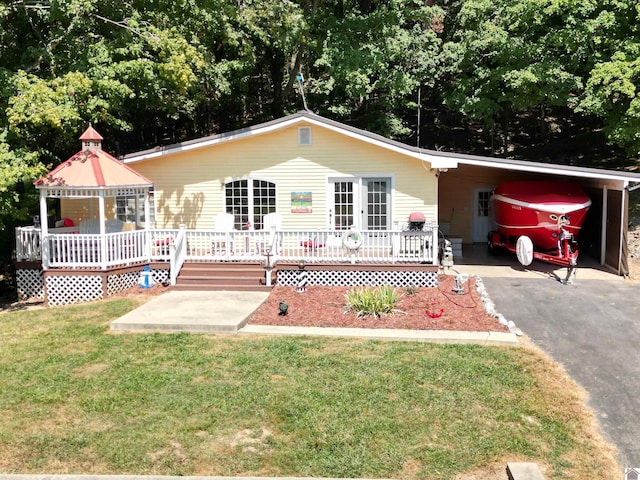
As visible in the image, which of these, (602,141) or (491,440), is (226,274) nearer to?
(491,440)

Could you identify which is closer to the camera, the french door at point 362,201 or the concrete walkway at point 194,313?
the concrete walkway at point 194,313

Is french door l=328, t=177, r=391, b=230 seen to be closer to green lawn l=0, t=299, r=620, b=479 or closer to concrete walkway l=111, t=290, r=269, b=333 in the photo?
concrete walkway l=111, t=290, r=269, b=333

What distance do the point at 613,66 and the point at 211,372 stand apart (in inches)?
735

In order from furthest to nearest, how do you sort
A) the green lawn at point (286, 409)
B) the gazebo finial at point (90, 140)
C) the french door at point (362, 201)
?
the french door at point (362, 201) → the gazebo finial at point (90, 140) → the green lawn at point (286, 409)

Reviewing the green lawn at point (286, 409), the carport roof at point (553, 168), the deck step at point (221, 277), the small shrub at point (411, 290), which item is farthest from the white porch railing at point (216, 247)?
the green lawn at point (286, 409)

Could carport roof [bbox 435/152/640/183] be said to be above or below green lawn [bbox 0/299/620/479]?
above

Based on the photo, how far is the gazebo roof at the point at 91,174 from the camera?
575 inches

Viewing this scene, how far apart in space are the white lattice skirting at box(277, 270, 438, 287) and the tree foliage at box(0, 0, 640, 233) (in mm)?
6346

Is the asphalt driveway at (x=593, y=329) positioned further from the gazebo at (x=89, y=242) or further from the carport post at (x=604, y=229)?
the gazebo at (x=89, y=242)

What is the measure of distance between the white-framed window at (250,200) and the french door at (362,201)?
1852mm

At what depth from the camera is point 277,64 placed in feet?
99.3

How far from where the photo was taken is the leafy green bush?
12.1 meters

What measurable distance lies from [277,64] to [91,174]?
1746 cm

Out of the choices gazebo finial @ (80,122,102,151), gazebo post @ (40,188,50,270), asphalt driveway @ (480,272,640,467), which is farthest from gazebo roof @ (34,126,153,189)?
asphalt driveway @ (480,272,640,467)
